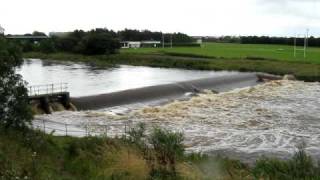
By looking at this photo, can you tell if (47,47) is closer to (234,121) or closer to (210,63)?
(210,63)

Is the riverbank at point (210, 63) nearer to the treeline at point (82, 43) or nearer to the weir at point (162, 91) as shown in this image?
the treeline at point (82, 43)

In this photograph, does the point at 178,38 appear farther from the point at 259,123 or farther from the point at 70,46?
the point at 259,123

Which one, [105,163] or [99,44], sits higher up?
[99,44]

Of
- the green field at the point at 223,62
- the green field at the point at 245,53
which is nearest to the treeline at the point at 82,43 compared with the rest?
the green field at the point at 223,62

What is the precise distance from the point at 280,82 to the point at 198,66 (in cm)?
2685

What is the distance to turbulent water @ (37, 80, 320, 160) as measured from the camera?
1021 inches

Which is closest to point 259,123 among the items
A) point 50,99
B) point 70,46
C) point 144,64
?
point 50,99

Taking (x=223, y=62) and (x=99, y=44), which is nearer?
(x=223, y=62)

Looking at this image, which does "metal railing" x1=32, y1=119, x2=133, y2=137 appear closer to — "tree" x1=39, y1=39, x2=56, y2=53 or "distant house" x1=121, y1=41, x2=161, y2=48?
"tree" x1=39, y1=39, x2=56, y2=53

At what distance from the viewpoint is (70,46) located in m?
117

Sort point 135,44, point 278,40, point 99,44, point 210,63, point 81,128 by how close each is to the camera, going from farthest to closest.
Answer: point 278,40 → point 135,44 → point 99,44 → point 210,63 → point 81,128

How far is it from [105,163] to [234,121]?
1939cm

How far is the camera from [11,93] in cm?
1894

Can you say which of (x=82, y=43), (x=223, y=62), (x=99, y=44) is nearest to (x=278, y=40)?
(x=82, y=43)
